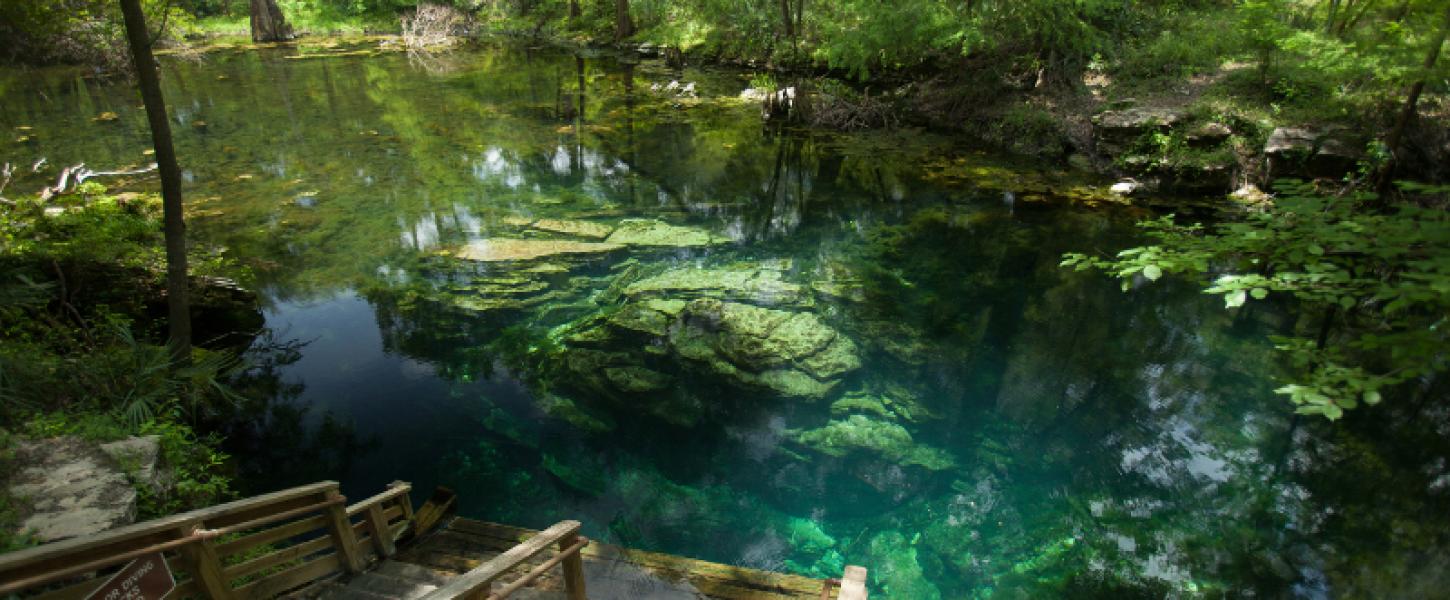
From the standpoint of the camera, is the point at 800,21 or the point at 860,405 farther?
the point at 800,21

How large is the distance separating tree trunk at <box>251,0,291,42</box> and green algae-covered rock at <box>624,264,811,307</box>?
32.9 meters

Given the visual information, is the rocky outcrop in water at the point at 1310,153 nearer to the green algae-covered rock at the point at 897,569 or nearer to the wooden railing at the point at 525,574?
the green algae-covered rock at the point at 897,569

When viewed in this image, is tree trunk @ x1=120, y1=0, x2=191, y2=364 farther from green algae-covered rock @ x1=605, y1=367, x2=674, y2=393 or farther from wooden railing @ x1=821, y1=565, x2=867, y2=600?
wooden railing @ x1=821, y1=565, x2=867, y2=600

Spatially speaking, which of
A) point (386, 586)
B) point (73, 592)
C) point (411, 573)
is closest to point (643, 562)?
point (411, 573)

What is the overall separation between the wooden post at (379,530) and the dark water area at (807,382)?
4.59ft

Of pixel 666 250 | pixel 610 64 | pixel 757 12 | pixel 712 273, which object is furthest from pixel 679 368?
pixel 610 64

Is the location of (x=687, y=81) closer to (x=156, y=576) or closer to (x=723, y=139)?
(x=723, y=139)

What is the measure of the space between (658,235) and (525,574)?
886 cm

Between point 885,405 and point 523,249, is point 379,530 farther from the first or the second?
point 523,249

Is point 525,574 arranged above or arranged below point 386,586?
above

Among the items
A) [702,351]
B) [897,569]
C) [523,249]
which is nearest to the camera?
[897,569]

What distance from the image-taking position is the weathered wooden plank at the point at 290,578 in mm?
3648

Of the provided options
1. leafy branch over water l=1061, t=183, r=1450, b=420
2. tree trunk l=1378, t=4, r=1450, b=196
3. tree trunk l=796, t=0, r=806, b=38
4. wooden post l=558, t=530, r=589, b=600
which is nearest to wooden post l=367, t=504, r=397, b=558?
wooden post l=558, t=530, r=589, b=600

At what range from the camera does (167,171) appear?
5.73 meters
